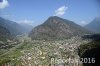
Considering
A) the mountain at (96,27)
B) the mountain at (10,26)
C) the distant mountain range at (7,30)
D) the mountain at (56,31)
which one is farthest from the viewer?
the mountain at (10,26)

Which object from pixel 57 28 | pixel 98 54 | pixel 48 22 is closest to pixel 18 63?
pixel 98 54

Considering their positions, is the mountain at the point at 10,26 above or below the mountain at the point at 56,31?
above

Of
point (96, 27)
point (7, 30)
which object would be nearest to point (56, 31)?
point (7, 30)

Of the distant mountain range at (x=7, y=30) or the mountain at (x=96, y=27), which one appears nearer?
the distant mountain range at (x=7, y=30)

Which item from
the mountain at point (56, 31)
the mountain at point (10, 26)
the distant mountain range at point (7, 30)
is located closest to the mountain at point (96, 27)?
the mountain at point (56, 31)

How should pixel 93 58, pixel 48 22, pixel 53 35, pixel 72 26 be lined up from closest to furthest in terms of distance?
1. pixel 93 58
2. pixel 53 35
3. pixel 72 26
4. pixel 48 22

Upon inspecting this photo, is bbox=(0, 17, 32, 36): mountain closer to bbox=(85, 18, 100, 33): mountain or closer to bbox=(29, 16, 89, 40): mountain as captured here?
bbox=(29, 16, 89, 40): mountain

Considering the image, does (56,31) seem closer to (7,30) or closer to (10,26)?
(7,30)

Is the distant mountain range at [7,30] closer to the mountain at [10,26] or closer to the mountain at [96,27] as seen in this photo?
the mountain at [10,26]

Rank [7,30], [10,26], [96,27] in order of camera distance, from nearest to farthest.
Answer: [7,30], [96,27], [10,26]

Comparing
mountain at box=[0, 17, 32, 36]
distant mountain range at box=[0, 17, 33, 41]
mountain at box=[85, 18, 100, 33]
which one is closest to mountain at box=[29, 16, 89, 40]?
mountain at box=[85, 18, 100, 33]

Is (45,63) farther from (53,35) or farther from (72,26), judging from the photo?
(72,26)
